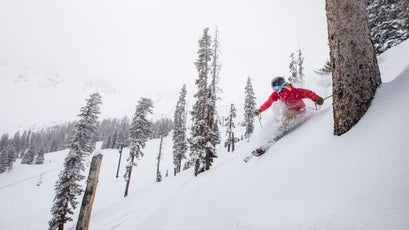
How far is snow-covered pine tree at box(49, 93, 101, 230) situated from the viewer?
1559 centimetres

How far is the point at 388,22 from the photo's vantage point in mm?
10000

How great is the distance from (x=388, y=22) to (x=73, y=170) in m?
24.2

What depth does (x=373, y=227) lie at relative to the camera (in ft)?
4.52

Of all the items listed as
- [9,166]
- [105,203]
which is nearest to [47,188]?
[105,203]

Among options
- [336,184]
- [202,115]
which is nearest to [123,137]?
[202,115]

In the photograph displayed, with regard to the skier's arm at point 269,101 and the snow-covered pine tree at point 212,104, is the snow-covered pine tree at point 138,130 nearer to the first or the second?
the snow-covered pine tree at point 212,104

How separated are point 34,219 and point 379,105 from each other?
3610 cm

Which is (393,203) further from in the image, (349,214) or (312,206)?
(312,206)

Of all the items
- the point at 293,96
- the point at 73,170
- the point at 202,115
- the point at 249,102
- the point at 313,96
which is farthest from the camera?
the point at 249,102

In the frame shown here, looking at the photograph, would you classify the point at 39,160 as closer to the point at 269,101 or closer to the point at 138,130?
the point at 138,130

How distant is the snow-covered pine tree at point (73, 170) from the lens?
15586mm

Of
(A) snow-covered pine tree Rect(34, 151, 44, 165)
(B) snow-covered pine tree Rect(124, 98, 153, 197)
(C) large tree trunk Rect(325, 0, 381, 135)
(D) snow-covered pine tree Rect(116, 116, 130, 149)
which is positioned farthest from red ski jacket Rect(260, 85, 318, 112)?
(A) snow-covered pine tree Rect(34, 151, 44, 165)

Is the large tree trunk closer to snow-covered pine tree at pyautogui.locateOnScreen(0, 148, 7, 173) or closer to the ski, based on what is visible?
the ski

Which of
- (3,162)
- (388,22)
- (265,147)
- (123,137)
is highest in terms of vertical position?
(388,22)
